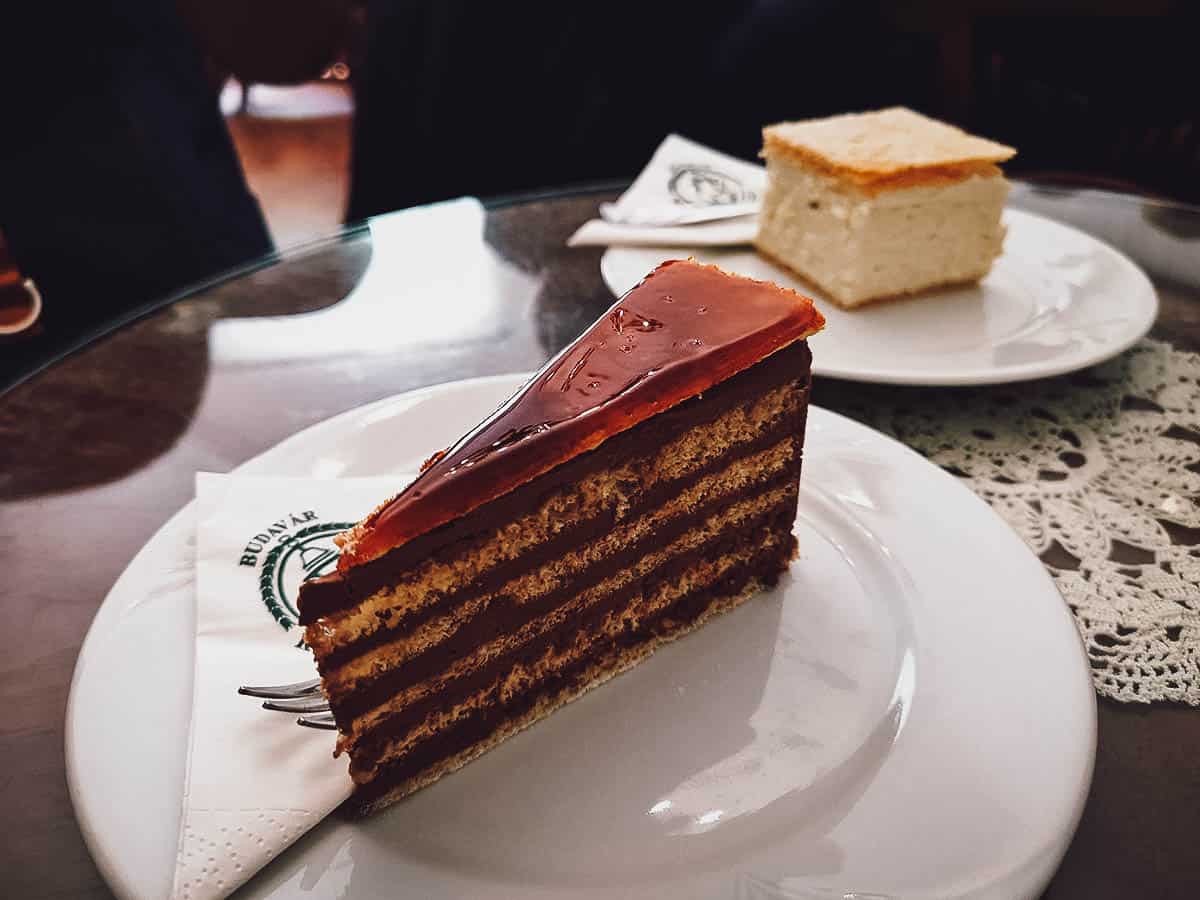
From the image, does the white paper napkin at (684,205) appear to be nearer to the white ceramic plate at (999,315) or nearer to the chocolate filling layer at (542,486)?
the white ceramic plate at (999,315)

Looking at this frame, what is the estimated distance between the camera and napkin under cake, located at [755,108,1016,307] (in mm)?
1656

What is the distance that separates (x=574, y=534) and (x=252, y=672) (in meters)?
0.36

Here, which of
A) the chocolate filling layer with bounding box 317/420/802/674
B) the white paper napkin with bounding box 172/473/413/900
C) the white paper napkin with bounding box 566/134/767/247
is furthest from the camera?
the white paper napkin with bounding box 566/134/767/247

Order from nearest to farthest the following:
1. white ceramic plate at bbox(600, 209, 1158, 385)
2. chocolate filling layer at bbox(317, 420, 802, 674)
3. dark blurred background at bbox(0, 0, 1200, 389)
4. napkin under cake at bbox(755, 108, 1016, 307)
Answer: chocolate filling layer at bbox(317, 420, 802, 674) → white ceramic plate at bbox(600, 209, 1158, 385) → napkin under cake at bbox(755, 108, 1016, 307) → dark blurred background at bbox(0, 0, 1200, 389)

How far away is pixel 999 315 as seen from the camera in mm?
1651

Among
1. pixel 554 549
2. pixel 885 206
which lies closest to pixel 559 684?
pixel 554 549

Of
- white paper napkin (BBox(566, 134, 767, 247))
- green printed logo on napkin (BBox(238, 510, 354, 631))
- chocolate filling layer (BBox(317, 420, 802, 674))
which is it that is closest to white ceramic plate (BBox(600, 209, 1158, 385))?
white paper napkin (BBox(566, 134, 767, 247))

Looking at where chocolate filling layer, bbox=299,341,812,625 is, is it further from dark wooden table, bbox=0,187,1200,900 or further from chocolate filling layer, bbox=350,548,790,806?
dark wooden table, bbox=0,187,1200,900

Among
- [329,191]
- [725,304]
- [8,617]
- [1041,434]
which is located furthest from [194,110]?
[329,191]

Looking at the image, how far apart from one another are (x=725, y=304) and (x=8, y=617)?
93cm

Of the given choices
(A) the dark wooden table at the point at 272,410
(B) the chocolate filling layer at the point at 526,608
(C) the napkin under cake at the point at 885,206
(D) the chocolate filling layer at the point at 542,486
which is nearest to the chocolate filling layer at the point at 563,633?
(B) the chocolate filling layer at the point at 526,608

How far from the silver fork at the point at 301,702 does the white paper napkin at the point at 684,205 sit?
46.3 inches

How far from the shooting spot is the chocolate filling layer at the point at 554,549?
86 centimetres

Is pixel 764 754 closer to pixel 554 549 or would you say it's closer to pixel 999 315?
pixel 554 549
